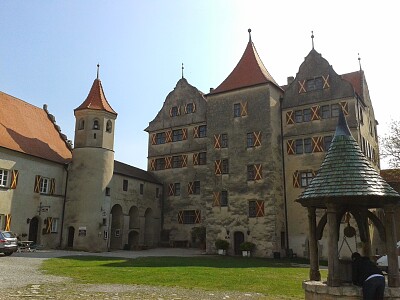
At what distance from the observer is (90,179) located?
1299 inches

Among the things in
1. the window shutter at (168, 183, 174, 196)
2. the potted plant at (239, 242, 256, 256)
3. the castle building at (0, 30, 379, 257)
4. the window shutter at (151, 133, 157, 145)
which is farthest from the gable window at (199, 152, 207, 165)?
the potted plant at (239, 242, 256, 256)

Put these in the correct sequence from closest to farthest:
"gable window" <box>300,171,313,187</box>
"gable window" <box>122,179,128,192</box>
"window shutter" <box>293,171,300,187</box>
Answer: "gable window" <box>300,171,313,187</box> → "window shutter" <box>293,171,300,187</box> → "gable window" <box>122,179,128,192</box>

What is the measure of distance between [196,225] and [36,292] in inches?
1078

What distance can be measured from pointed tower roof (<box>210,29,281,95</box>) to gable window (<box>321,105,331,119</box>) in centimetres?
449

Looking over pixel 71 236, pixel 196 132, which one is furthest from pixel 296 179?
pixel 71 236

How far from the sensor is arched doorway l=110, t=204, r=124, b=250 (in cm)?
3547

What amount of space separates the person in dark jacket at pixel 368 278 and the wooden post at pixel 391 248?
0.66m

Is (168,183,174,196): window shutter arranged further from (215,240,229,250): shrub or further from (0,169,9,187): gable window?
(0,169,9,187): gable window

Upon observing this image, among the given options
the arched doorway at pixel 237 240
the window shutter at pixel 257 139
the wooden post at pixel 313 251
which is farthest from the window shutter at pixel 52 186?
the wooden post at pixel 313 251

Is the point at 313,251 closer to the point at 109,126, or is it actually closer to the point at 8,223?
the point at 8,223

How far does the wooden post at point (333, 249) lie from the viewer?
974 cm

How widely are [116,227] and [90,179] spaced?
5.39 metres

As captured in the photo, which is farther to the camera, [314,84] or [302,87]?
[302,87]

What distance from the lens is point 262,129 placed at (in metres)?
32.5
